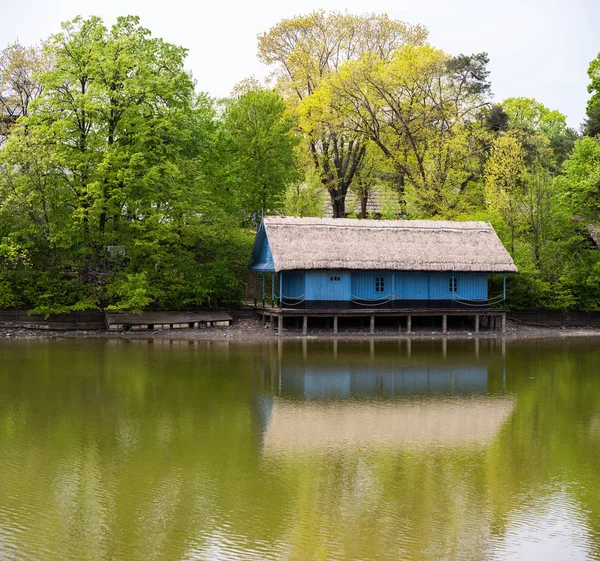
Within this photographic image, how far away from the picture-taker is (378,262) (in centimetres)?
3641

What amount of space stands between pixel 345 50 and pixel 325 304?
2270cm

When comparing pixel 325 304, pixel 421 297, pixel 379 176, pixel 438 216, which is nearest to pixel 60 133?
pixel 325 304

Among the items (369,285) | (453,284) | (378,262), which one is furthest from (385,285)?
(453,284)

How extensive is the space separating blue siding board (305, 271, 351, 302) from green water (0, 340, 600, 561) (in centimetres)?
978

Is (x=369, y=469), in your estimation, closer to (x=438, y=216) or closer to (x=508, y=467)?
(x=508, y=467)

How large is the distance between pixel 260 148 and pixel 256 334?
628 inches

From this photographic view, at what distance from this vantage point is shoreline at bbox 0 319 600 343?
33.9 metres

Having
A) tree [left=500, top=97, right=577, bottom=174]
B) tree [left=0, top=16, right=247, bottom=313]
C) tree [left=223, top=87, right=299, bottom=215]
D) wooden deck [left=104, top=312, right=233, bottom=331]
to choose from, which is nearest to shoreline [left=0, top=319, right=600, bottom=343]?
wooden deck [left=104, top=312, right=233, bottom=331]

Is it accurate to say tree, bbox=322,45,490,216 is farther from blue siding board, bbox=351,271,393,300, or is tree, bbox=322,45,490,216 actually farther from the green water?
the green water

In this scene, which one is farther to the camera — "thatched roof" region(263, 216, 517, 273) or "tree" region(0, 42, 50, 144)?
"tree" region(0, 42, 50, 144)

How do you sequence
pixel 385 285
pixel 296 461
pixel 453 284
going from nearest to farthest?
pixel 296 461 < pixel 385 285 < pixel 453 284

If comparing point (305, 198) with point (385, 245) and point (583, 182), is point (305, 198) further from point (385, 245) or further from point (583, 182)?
point (583, 182)

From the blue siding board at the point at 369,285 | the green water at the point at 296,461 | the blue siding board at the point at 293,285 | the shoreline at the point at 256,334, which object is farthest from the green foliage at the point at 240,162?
the green water at the point at 296,461

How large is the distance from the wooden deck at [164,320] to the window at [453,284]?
10.6 metres
